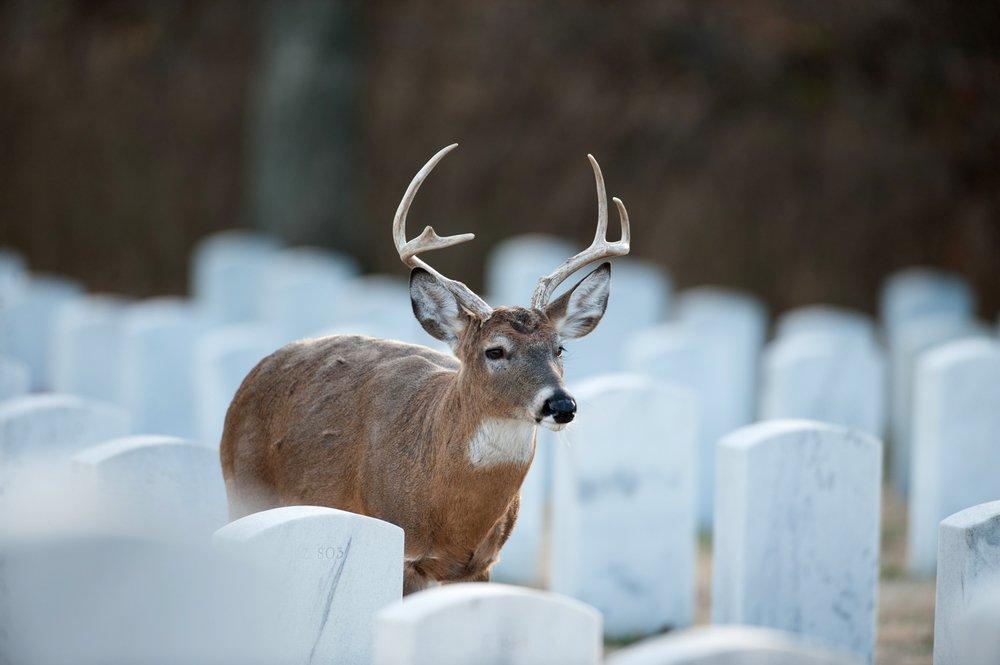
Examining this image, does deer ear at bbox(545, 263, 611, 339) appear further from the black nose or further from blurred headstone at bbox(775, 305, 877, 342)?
blurred headstone at bbox(775, 305, 877, 342)

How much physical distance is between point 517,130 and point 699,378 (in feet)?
28.6

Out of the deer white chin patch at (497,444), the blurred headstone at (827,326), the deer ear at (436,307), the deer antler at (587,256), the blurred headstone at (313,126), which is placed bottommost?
the deer white chin patch at (497,444)

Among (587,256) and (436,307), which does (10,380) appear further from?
(587,256)

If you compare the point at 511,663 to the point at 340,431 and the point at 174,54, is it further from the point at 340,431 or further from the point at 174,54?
the point at 174,54

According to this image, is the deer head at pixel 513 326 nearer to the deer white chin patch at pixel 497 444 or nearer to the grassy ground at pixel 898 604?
the deer white chin patch at pixel 497 444

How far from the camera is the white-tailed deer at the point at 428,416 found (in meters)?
4.87

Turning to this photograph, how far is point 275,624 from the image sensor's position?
383cm

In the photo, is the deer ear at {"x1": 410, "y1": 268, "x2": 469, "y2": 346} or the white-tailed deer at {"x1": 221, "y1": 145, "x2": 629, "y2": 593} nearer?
the white-tailed deer at {"x1": 221, "y1": 145, "x2": 629, "y2": 593}

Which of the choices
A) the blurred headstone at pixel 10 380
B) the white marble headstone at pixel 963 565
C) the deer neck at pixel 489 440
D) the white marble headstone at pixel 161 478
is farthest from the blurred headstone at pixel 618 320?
the white marble headstone at pixel 963 565

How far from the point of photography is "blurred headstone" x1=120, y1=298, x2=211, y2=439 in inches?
338

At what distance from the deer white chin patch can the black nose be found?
8.3 inches

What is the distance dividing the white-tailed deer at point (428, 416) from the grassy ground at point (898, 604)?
7.15ft

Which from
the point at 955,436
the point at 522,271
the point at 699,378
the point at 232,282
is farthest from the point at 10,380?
the point at 232,282

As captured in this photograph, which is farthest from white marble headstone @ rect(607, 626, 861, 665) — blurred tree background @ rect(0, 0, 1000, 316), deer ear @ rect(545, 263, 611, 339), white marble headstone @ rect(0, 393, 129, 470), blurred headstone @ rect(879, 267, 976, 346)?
blurred tree background @ rect(0, 0, 1000, 316)
